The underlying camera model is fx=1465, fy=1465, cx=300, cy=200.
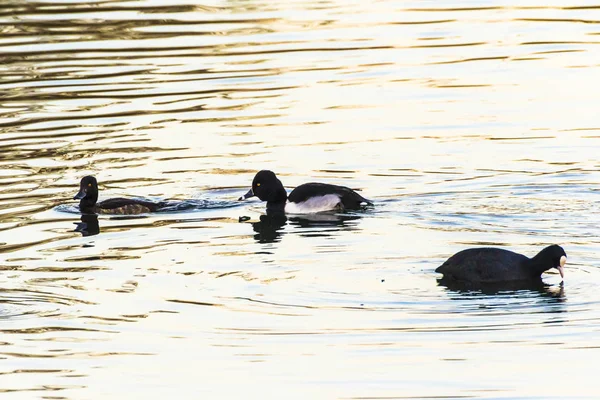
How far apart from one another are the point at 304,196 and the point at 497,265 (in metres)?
4.84

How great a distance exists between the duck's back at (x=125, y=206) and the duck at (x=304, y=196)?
1.39 metres

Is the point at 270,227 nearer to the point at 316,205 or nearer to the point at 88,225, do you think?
the point at 316,205

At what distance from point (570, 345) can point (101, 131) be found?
13.0 metres

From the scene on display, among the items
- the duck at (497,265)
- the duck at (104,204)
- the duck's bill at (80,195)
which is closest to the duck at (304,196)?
the duck at (104,204)

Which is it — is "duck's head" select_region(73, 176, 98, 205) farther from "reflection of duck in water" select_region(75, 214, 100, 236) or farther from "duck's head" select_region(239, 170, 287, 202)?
"duck's head" select_region(239, 170, 287, 202)

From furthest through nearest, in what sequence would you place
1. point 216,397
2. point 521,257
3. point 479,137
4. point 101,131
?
point 101,131, point 479,137, point 521,257, point 216,397

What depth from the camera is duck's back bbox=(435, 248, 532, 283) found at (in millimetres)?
14094

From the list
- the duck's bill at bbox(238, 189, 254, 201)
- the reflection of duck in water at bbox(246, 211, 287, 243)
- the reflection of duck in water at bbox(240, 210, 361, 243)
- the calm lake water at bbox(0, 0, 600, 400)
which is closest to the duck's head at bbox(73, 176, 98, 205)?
the calm lake water at bbox(0, 0, 600, 400)

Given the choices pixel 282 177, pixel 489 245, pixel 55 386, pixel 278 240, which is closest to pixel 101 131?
pixel 282 177

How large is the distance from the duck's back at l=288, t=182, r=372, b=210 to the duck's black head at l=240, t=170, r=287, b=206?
0.29 meters

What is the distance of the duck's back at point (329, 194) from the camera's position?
59.4 ft

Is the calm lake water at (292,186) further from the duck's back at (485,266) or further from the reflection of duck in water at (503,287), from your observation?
the duck's back at (485,266)

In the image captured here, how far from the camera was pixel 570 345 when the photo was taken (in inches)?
464

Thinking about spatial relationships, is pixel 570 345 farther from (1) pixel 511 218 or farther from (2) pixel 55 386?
(1) pixel 511 218
